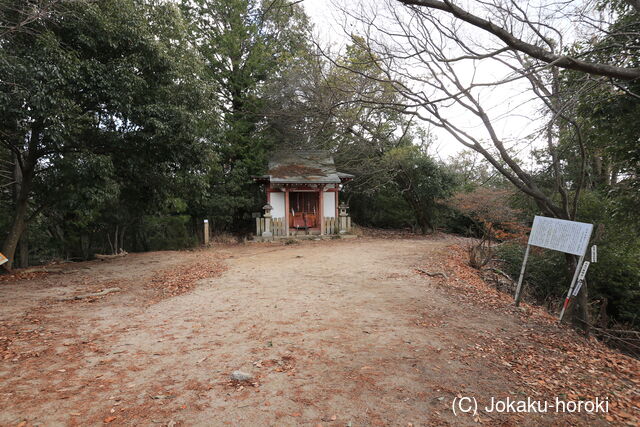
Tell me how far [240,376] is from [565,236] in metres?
5.62

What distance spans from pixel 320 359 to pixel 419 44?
209 inches

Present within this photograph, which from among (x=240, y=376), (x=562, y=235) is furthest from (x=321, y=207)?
(x=240, y=376)

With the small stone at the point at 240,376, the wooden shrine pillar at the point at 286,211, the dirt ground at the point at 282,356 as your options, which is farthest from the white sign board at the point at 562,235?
the wooden shrine pillar at the point at 286,211

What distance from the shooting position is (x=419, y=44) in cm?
580

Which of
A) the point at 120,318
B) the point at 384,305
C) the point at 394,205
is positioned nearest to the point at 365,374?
the point at 384,305

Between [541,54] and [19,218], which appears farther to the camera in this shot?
[19,218]

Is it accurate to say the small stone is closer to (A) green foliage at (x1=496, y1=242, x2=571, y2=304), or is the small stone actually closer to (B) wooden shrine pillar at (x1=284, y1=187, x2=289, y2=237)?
(A) green foliage at (x1=496, y1=242, x2=571, y2=304)

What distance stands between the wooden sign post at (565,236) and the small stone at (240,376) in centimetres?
A: 510

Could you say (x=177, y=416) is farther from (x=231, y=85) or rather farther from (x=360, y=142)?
(x=231, y=85)

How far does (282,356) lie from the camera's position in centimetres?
377

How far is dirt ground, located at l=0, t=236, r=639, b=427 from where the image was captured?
2797 millimetres

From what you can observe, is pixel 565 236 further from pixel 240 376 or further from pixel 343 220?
pixel 343 220

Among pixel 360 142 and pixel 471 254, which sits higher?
pixel 360 142
